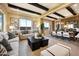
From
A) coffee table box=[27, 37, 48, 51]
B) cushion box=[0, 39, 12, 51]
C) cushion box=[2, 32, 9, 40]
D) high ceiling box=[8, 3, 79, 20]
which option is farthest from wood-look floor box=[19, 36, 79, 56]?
high ceiling box=[8, 3, 79, 20]

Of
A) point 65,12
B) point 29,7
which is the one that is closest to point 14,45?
point 29,7

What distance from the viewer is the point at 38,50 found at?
2154 millimetres

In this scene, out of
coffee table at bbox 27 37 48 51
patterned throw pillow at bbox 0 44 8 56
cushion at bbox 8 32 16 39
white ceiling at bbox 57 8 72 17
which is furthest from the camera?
cushion at bbox 8 32 16 39

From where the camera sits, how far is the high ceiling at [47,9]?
2065mm

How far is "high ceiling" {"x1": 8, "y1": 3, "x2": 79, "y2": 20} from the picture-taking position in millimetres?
2065

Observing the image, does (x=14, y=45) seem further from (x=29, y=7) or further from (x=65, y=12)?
(x=65, y=12)

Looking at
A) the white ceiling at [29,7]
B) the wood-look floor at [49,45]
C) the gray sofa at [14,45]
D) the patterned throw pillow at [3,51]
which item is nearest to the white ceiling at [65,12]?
the white ceiling at [29,7]

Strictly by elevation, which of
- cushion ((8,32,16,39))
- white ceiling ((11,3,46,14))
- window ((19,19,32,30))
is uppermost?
white ceiling ((11,3,46,14))

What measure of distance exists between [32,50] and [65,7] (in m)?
1.19

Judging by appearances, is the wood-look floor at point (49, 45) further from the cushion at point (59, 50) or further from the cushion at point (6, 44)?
the cushion at point (6, 44)

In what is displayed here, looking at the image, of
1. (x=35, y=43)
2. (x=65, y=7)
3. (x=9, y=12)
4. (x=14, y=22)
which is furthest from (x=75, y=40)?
(x=9, y=12)

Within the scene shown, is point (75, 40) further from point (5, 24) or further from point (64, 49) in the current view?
point (5, 24)

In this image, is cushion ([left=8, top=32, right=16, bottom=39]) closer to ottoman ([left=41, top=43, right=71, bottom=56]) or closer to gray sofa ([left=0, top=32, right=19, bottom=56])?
gray sofa ([left=0, top=32, right=19, bottom=56])

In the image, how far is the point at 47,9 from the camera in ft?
7.23
